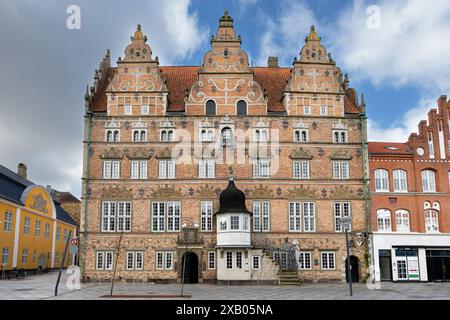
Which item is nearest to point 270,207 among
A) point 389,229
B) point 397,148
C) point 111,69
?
point 389,229

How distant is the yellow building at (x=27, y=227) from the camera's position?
4188 centimetres

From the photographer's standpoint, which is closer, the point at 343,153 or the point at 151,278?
the point at 151,278

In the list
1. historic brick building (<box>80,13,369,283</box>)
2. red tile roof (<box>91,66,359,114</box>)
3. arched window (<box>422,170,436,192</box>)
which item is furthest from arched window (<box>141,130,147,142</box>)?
arched window (<box>422,170,436,192</box>)

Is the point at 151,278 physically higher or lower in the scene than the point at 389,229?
lower

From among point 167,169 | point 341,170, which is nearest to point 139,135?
point 167,169

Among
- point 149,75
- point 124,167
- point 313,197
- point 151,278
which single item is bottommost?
point 151,278

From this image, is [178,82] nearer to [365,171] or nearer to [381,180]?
[365,171]

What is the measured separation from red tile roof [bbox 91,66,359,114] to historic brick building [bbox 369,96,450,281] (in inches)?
225

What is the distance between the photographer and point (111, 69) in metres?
43.6

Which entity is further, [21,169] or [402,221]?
[21,169]

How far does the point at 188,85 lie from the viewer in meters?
41.2

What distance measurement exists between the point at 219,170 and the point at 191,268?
26.0 feet

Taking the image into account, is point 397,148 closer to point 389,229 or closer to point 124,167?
point 389,229

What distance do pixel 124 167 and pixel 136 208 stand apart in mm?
3423
